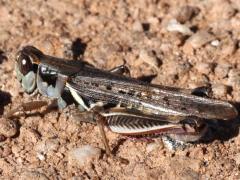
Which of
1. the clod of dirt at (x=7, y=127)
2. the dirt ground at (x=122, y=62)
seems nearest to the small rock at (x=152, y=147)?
the dirt ground at (x=122, y=62)

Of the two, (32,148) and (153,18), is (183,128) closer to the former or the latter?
(32,148)

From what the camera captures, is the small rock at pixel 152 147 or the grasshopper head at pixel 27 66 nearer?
the small rock at pixel 152 147

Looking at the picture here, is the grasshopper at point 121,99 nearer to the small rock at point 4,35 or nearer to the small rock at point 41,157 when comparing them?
the small rock at point 41,157

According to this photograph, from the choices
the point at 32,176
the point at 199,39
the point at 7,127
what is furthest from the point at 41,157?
the point at 199,39

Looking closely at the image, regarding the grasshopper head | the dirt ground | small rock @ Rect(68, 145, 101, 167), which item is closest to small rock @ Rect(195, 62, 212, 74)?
the dirt ground

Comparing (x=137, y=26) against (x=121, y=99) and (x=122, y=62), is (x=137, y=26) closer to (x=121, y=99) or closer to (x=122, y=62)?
(x=122, y=62)

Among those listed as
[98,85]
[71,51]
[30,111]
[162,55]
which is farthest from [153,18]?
[30,111]

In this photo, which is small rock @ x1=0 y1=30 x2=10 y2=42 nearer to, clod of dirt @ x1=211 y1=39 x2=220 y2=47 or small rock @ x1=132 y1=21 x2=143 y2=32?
small rock @ x1=132 y1=21 x2=143 y2=32
